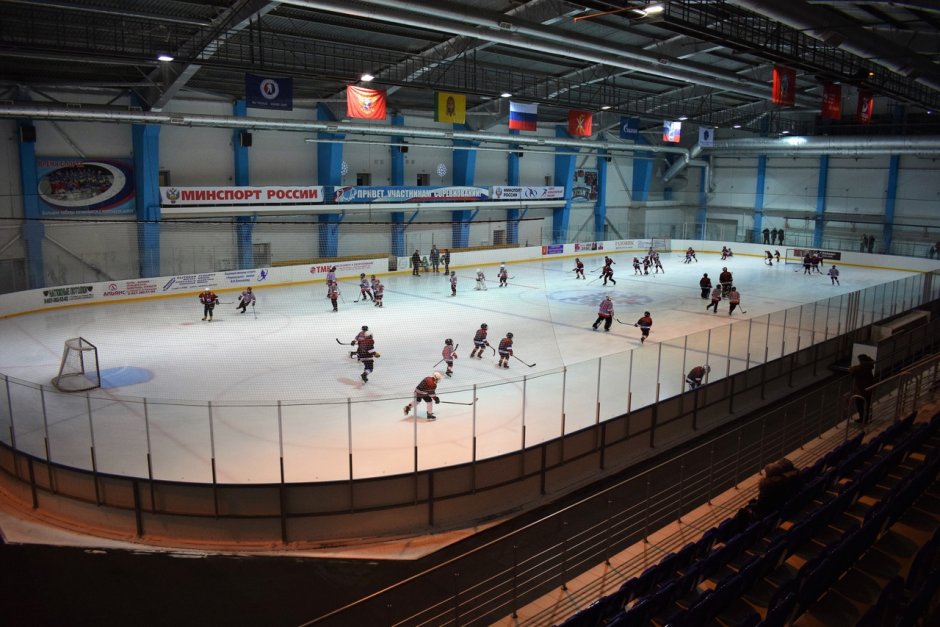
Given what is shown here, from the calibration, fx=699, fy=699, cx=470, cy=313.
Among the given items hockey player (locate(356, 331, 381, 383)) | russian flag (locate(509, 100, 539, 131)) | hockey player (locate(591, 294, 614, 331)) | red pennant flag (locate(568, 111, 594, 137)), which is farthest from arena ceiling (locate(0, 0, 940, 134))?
hockey player (locate(591, 294, 614, 331))

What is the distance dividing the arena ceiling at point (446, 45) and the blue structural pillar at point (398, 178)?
1649mm

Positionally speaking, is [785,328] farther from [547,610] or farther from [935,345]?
[547,610]

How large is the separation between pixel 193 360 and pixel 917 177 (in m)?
43.3

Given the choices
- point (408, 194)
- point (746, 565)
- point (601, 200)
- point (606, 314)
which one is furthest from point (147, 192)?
point (601, 200)

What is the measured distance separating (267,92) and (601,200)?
31.3 metres

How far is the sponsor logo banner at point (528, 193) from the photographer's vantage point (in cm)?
4025

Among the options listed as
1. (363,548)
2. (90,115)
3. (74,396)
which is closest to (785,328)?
(363,548)

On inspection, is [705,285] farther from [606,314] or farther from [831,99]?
[831,99]

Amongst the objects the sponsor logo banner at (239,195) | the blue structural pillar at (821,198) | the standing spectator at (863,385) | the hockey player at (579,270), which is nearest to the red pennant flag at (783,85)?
the standing spectator at (863,385)

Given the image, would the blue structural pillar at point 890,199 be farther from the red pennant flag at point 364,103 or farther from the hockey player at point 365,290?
the red pennant flag at point 364,103

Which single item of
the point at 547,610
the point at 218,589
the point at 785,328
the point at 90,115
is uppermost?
the point at 90,115

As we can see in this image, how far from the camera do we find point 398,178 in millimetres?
37281

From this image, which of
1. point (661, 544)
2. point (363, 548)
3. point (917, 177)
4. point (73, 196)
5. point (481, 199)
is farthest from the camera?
point (917, 177)

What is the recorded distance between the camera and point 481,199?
39469 mm
